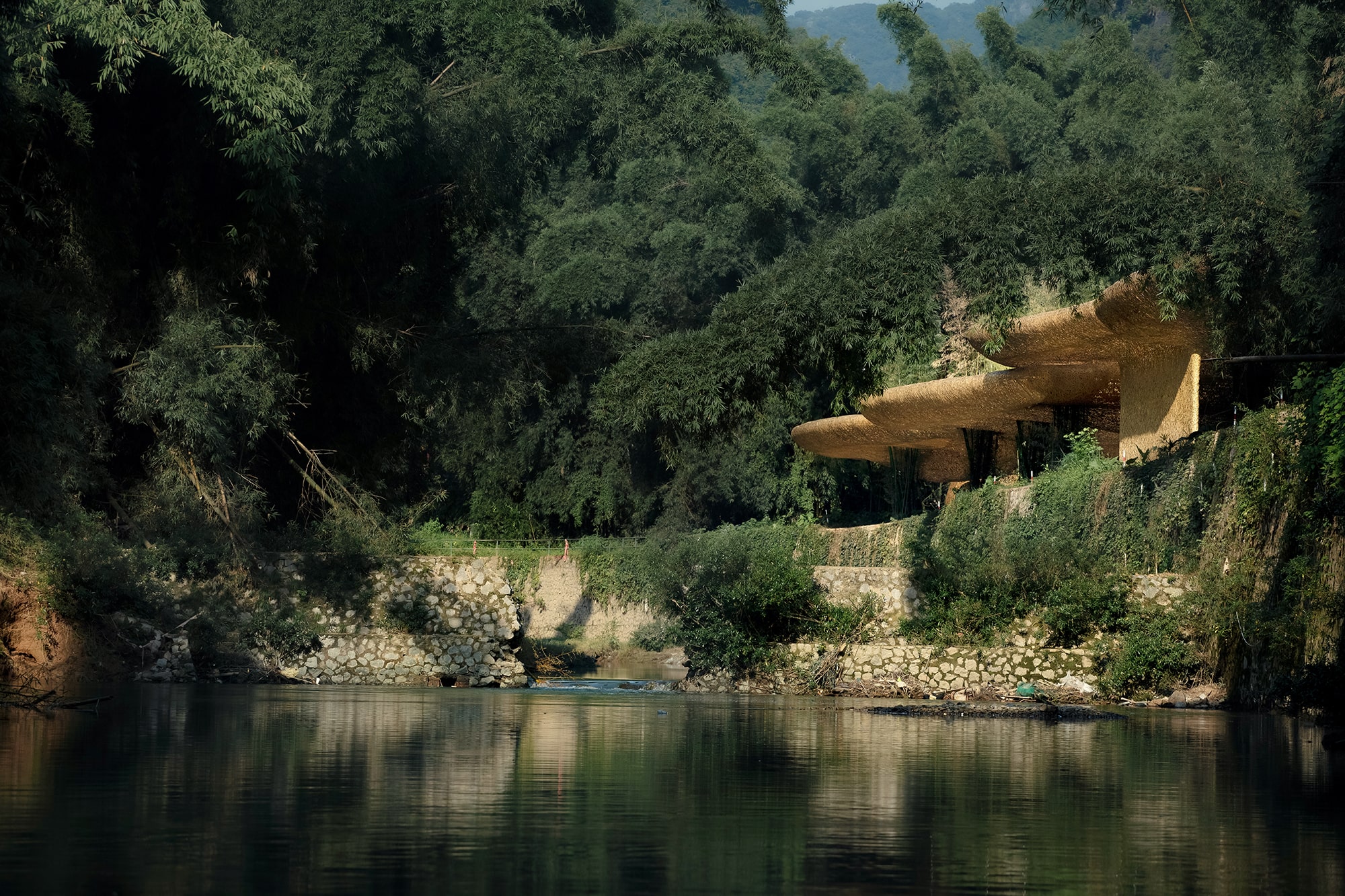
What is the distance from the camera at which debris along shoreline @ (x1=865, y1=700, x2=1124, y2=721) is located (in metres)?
16.8

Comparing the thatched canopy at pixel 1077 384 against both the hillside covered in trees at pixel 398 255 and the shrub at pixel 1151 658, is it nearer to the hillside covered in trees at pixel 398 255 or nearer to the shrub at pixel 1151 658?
the hillside covered in trees at pixel 398 255

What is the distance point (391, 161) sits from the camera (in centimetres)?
2684

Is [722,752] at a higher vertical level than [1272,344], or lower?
lower

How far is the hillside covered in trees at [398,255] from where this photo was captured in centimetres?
1897

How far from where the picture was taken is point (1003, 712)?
1747 centimetres

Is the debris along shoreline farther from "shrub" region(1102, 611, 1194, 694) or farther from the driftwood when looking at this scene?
the driftwood

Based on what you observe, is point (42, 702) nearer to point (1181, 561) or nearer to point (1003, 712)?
point (1003, 712)

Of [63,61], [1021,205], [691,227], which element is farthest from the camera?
[691,227]

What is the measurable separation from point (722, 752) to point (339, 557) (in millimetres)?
16670

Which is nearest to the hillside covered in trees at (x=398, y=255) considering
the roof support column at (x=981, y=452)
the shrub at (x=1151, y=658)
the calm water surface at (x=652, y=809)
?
the roof support column at (x=981, y=452)

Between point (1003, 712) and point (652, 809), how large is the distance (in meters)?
10.3

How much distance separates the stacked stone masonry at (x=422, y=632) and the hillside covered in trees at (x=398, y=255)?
2.91 feet

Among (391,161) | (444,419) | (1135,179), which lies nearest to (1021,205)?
(1135,179)

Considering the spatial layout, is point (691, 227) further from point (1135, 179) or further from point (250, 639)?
point (1135, 179)
